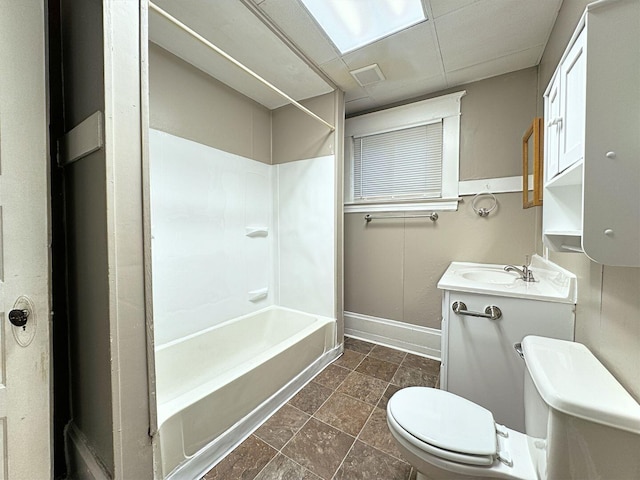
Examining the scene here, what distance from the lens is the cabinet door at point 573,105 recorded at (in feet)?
2.46

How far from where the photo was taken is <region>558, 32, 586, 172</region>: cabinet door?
749 mm

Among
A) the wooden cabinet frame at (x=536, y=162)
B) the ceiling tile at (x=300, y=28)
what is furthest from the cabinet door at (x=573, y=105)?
the ceiling tile at (x=300, y=28)

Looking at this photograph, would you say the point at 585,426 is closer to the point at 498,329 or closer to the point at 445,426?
the point at 445,426

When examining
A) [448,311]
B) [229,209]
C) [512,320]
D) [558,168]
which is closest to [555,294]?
[512,320]

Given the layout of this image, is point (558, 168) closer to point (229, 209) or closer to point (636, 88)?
point (636, 88)

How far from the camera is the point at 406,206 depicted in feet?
7.84

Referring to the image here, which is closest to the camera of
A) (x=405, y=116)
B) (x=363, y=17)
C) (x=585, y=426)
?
(x=585, y=426)

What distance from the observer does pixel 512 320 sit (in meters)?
1.31

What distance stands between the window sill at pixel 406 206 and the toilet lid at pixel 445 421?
5.22 ft

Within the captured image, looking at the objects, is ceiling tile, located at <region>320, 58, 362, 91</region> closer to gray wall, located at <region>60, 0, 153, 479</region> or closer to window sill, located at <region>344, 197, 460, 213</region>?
window sill, located at <region>344, 197, 460, 213</region>

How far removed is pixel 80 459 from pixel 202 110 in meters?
2.11

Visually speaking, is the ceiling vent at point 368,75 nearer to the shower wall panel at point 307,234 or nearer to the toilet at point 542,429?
the shower wall panel at point 307,234

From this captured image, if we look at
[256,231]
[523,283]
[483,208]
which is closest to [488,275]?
[523,283]

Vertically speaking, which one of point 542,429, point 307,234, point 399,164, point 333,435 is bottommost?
point 333,435
